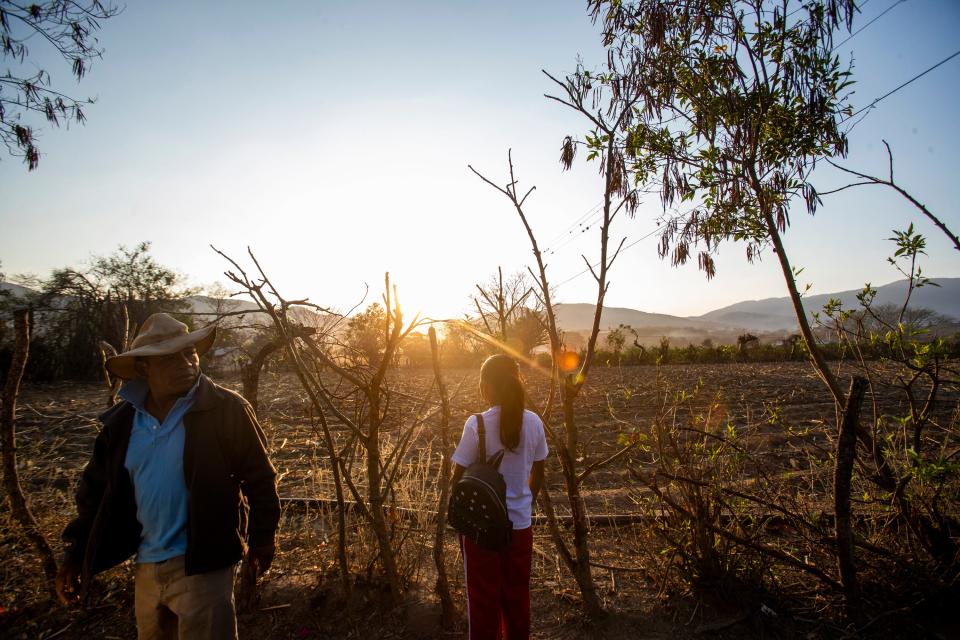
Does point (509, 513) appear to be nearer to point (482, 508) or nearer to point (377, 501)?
point (482, 508)

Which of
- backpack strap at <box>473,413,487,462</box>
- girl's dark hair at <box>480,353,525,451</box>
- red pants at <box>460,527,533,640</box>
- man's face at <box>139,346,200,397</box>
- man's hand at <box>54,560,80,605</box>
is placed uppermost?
man's face at <box>139,346,200,397</box>

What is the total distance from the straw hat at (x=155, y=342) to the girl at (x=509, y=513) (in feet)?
4.73

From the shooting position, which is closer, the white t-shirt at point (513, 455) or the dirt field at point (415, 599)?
the white t-shirt at point (513, 455)

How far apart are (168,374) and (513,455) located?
1738 millimetres

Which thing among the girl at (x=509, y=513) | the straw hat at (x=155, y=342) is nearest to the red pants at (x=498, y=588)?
the girl at (x=509, y=513)

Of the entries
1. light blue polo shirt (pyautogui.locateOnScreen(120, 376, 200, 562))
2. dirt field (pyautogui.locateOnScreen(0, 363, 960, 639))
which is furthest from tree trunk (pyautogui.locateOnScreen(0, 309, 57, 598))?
light blue polo shirt (pyautogui.locateOnScreen(120, 376, 200, 562))

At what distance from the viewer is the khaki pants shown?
2092 mm

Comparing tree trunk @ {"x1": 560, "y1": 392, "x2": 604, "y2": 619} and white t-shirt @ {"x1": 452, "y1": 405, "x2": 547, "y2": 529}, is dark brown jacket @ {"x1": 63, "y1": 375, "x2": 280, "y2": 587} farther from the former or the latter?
tree trunk @ {"x1": 560, "y1": 392, "x2": 604, "y2": 619}

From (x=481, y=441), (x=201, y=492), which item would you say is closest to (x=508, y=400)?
(x=481, y=441)

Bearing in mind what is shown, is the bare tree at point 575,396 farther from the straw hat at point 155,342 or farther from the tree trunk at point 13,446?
the tree trunk at point 13,446

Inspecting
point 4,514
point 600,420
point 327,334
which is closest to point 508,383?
point 327,334

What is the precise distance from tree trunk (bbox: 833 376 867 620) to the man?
301cm

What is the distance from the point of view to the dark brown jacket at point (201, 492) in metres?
2.13

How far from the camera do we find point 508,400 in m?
2.43
